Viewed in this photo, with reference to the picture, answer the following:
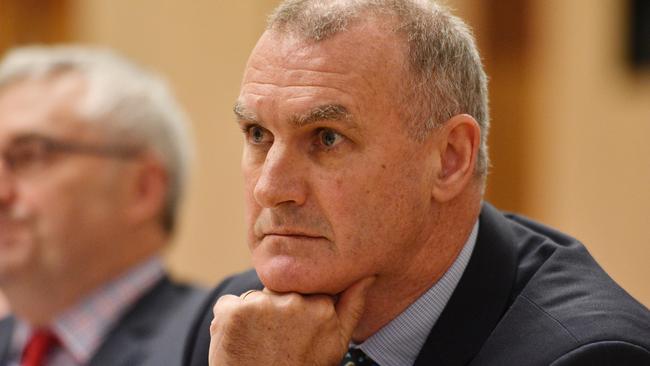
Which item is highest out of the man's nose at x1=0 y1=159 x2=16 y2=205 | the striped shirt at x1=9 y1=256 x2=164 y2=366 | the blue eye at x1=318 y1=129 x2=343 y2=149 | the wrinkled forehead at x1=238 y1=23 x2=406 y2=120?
the wrinkled forehead at x1=238 y1=23 x2=406 y2=120

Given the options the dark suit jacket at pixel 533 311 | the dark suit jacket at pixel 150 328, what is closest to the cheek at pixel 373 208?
the dark suit jacket at pixel 533 311

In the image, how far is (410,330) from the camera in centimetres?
236

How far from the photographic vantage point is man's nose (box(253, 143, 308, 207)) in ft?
7.27

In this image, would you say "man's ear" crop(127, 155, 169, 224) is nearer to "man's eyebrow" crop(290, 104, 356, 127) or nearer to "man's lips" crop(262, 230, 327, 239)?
"man's lips" crop(262, 230, 327, 239)

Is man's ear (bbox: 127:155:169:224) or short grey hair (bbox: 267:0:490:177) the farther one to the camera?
man's ear (bbox: 127:155:169:224)

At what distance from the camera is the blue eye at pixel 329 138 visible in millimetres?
2221

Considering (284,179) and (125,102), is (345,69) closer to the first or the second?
(284,179)

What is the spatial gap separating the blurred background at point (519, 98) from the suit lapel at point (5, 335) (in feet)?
12.7

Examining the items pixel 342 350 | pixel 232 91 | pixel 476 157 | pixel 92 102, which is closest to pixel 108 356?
pixel 92 102

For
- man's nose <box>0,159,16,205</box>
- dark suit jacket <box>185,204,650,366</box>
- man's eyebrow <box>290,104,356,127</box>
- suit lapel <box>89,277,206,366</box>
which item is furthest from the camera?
man's nose <box>0,159,16,205</box>

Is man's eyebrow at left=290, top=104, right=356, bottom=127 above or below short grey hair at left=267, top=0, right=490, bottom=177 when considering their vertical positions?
below

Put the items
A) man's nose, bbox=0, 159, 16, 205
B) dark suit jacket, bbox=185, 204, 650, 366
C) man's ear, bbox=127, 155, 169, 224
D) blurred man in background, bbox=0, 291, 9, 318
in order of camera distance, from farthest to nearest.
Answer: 1. blurred man in background, bbox=0, 291, 9, 318
2. man's ear, bbox=127, 155, 169, 224
3. man's nose, bbox=0, 159, 16, 205
4. dark suit jacket, bbox=185, 204, 650, 366

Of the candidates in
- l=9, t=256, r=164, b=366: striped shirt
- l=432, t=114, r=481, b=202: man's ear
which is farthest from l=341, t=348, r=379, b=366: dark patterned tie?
l=9, t=256, r=164, b=366: striped shirt

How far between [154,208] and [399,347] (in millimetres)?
1804
